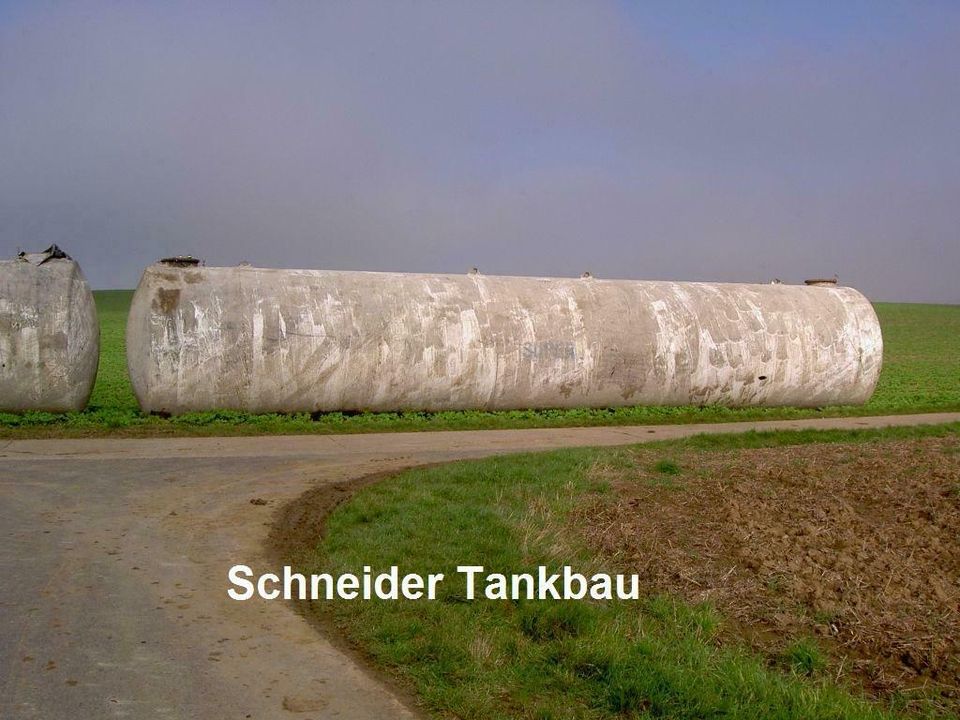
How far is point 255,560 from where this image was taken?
25.0ft

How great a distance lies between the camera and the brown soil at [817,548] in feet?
19.1

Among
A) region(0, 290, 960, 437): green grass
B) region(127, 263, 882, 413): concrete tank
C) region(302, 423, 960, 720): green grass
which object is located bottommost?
region(302, 423, 960, 720): green grass

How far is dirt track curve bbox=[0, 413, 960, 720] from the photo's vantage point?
197 inches

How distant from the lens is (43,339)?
15867 mm

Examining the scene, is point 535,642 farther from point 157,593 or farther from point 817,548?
point 817,548

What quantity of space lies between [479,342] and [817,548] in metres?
11.0

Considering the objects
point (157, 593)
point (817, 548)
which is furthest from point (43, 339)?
point (817, 548)

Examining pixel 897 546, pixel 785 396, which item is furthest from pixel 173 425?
pixel 785 396

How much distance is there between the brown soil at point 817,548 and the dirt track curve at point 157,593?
258cm

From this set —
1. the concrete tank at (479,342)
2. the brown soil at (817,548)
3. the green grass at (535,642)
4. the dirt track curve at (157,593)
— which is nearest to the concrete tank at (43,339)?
the concrete tank at (479,342)

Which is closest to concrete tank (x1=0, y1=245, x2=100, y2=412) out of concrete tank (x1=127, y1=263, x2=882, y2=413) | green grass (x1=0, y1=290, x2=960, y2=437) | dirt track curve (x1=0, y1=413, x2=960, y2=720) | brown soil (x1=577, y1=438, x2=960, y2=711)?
green grass (x1=0, y1=290, x2=960, y2=437)

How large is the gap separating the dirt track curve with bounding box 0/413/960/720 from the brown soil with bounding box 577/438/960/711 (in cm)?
258

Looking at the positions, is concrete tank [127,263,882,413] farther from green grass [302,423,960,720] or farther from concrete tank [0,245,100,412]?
green grass [302,423,960,720]

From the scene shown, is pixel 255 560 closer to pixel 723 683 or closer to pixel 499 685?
pixel 499 685
